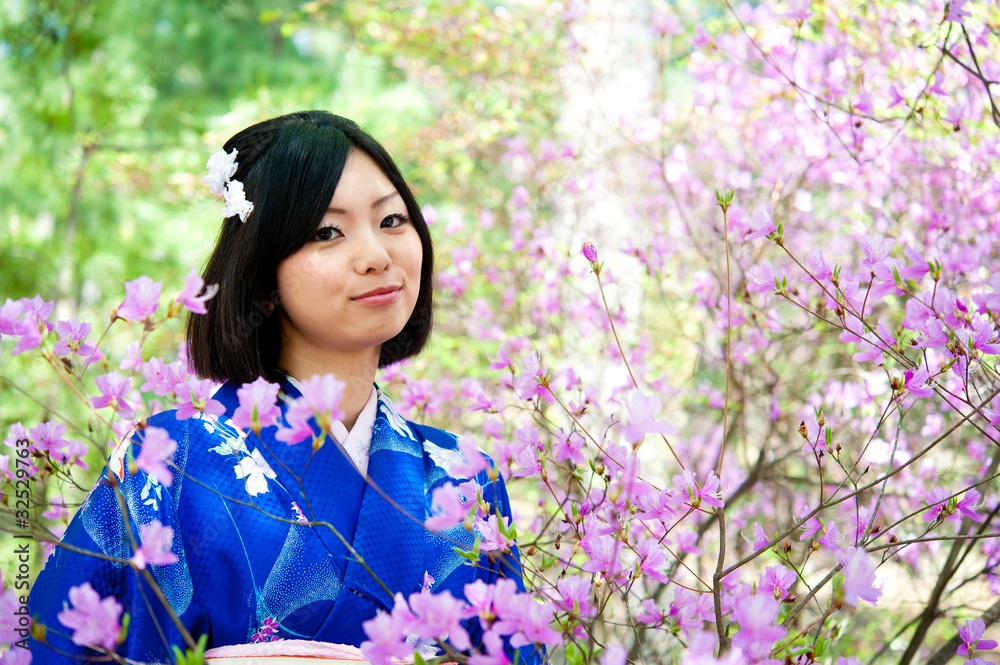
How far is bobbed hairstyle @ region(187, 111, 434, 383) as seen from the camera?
51.9 inches

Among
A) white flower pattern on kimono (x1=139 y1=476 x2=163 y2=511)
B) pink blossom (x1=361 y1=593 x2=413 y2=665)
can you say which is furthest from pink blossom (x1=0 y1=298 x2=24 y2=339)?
pink blossom (x1=361 y1=593 x2=413 y2=665)

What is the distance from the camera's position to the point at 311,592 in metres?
1.19

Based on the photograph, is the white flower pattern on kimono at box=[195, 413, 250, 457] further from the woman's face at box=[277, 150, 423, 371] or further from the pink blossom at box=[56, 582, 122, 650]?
the pink blossom at box=[56, 582, 122, 650]

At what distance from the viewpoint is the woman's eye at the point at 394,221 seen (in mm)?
1415

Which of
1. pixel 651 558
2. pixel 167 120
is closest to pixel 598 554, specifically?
pixel 651 558

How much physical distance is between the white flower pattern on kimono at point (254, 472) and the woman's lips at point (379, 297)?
32cm

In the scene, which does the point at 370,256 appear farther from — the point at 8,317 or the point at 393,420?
the point at 8,317

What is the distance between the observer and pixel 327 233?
4.36 feet

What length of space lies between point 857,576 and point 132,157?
16.0ft

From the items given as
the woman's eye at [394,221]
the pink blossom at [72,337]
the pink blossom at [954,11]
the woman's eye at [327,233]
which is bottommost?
the pink blossom at [72,337]

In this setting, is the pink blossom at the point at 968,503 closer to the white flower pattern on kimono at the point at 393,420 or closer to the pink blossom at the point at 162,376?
the white flower pattern on kimono at the point at 393,420

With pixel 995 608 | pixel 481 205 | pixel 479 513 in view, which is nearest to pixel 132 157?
pixel 481 205

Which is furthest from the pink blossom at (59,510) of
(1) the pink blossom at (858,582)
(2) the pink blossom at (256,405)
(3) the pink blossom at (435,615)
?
(1) the pink blossom at (858,582)

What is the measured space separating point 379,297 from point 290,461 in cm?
33
